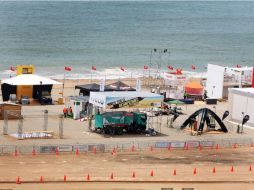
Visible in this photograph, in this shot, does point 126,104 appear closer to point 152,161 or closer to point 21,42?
point 152,161

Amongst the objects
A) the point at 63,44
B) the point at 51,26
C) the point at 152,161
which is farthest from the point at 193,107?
the point at 51,26

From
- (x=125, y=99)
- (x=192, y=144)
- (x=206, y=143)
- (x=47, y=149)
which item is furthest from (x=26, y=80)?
(x=206, y=143)

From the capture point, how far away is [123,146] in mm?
50094

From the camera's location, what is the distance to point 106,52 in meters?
124

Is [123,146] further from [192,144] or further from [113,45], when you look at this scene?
[113,45]

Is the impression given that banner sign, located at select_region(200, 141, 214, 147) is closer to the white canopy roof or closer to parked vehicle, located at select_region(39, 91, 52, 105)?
parked vehicle, located at select_region(39, 91, 52, 105)

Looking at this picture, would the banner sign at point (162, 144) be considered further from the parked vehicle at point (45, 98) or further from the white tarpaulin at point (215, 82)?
the white tarpaulin at point (215, 82)

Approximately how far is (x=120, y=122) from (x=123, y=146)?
4186mm

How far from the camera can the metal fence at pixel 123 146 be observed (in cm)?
4756

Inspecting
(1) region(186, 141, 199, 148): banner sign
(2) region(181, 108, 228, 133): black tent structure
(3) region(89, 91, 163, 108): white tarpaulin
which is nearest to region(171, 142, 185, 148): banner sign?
(1) region(186, 141, 199, 148): banner sign

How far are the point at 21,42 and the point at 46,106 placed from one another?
228 ft

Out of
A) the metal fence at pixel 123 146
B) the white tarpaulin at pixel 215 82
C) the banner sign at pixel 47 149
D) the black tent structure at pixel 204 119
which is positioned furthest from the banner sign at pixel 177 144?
the white tarpaulin at pixel 215 82

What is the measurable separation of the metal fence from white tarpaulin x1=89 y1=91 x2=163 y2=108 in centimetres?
338

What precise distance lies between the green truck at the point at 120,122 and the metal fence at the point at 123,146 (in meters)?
2.93
